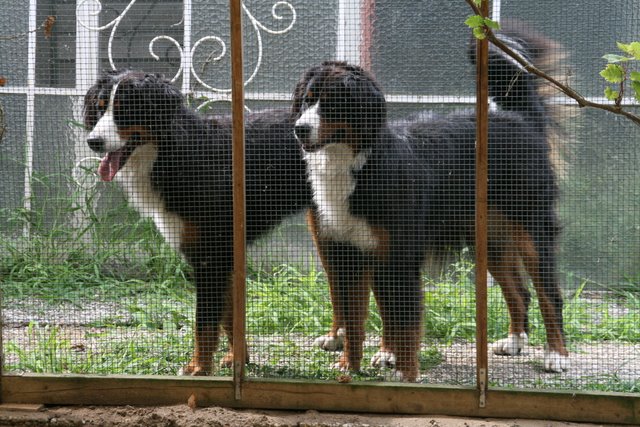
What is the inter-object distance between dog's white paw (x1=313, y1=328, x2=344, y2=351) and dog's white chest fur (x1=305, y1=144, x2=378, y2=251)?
89 centimetres

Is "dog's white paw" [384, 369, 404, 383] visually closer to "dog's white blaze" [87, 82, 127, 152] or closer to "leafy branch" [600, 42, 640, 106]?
"dog's white blaze" [87, 82, 127, 152]

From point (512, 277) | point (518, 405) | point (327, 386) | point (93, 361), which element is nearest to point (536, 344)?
point (512, 277)

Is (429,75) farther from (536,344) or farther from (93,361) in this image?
(93,361)

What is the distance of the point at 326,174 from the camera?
3811 millimetres

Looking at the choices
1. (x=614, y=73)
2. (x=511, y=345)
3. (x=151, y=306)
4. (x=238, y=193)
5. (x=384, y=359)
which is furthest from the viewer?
(x=151, y=306)

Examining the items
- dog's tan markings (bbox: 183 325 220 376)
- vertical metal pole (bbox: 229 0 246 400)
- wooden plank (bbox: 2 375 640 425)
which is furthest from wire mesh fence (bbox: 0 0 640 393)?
vertical metal pole (bbox: 229 0 246 400)

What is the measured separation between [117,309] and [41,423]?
4.70ft

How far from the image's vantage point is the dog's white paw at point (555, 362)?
4.05 m

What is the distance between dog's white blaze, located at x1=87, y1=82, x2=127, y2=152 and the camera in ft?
11.9

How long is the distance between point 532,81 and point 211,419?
8.01ft

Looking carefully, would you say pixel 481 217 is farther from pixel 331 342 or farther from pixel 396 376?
pixel 331 342

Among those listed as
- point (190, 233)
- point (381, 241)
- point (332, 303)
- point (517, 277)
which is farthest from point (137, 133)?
point (517, 277)

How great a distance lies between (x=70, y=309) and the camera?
4.65m

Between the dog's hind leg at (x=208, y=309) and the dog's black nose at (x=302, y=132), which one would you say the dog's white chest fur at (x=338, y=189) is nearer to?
the dog's black nose at (x=302, y=132)
